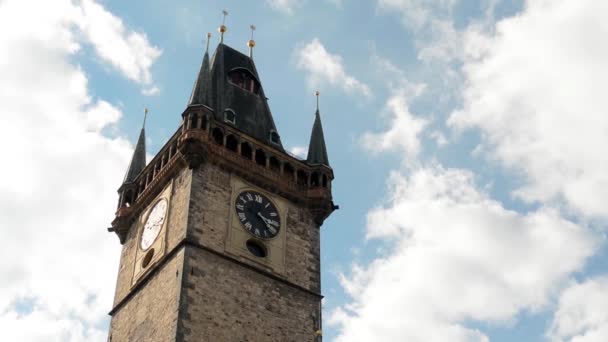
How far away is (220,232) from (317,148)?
7928mm

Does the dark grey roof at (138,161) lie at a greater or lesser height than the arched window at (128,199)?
greater

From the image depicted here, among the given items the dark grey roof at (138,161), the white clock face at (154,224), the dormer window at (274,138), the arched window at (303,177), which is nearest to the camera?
the white clock face at (154,224)

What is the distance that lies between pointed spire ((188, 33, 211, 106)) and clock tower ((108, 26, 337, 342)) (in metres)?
0.06

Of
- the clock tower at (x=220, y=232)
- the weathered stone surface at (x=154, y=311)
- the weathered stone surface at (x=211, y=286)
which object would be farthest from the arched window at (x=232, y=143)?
the weathered stone surface at (x=154, y=311)

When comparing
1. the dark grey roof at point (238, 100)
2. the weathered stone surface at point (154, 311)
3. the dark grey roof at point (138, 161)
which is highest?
the dark grey roof at point (238, 100)

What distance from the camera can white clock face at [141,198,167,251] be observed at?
33.5 m

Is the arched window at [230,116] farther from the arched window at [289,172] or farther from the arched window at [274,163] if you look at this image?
the arched window at [289,172]

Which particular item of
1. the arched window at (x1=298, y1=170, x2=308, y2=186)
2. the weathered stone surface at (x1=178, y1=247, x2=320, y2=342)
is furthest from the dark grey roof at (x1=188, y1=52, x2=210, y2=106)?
the weathered stone surface at (x1=178, y1=247, x2=320, y2=342)

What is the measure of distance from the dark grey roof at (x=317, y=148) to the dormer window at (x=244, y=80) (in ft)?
11.4

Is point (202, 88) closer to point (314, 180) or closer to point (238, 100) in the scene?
point (238, 100)

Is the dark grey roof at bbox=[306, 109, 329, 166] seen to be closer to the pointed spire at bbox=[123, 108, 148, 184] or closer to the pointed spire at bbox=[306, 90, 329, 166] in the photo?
the pointed spire at bbox=[306, 90, 329, 166]

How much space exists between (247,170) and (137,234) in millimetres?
5035

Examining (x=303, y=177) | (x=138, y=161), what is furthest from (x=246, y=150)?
(x=138, y=161)

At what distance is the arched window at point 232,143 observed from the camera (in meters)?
35.1
